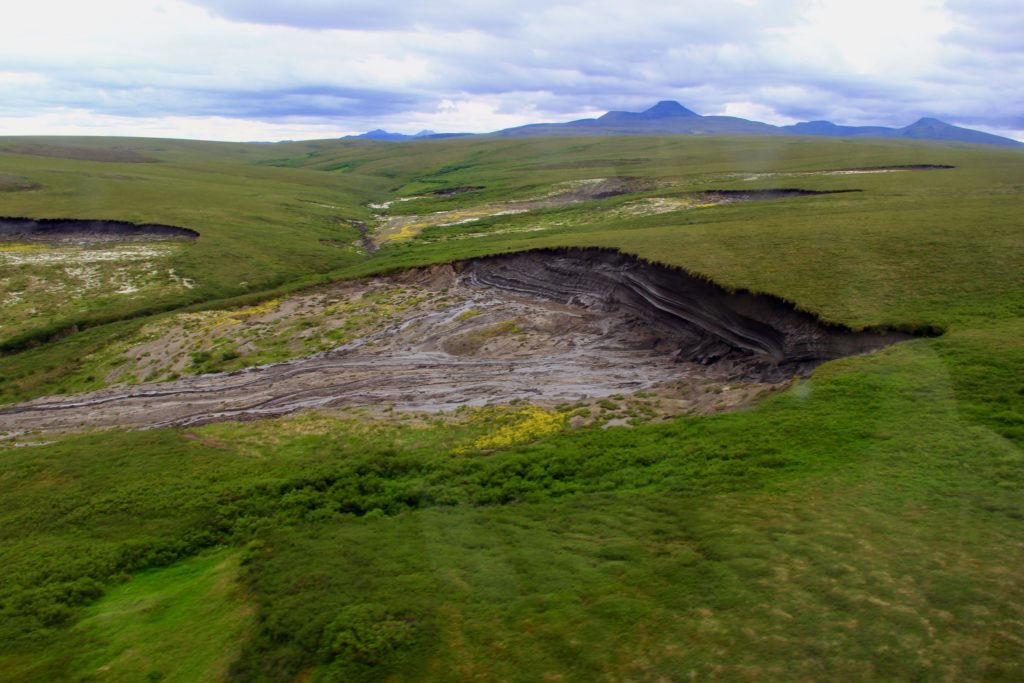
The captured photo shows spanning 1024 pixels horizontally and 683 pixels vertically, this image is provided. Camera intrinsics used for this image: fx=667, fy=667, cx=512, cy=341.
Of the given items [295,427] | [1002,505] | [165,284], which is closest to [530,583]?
[1002,505]

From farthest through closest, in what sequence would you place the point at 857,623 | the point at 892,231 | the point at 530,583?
1. the point at 892,231
2. the point at 530,583
3. the point at 857,623

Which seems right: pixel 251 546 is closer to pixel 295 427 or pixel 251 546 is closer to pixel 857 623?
pixel 295 427

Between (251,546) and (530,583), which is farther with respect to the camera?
(251,546)

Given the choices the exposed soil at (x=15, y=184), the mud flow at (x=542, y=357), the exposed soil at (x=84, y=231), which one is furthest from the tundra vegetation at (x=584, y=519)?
the exposed soil at (x=15, y=184)

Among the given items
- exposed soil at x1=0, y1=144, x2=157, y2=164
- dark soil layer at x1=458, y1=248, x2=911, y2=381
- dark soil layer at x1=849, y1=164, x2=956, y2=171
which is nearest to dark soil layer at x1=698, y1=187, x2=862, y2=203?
dark soil layer at x1=849, y1=164, x2=956, y2=171

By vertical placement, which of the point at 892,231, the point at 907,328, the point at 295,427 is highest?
the point at 892,231

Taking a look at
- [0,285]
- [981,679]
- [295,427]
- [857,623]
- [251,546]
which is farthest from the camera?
[0,285]

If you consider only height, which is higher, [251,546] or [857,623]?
[857,623]

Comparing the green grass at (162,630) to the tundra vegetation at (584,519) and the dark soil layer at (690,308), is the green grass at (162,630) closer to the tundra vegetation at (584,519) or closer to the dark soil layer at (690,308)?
the tundra vegetation at (584,519)
